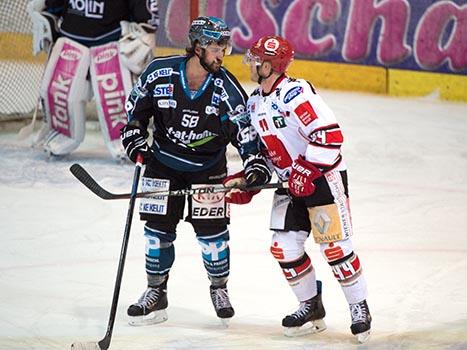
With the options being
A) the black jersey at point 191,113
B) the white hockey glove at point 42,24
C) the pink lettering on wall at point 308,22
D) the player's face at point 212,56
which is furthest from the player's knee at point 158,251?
the pink lettering on wall at point 308,22

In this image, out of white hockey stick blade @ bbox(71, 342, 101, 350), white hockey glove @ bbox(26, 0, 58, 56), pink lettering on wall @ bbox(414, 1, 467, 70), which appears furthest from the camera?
pink lettering on wall @ bbox(414, 1, 467, 70)

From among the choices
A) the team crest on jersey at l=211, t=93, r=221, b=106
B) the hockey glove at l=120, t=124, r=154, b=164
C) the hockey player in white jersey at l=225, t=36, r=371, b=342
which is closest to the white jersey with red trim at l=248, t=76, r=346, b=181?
the hockey player in white jersey at l=225, t=36, r=371, b=342

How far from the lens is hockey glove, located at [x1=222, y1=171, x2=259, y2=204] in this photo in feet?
13.9

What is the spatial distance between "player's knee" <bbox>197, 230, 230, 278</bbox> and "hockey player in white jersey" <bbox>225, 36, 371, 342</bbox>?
7.8 inches

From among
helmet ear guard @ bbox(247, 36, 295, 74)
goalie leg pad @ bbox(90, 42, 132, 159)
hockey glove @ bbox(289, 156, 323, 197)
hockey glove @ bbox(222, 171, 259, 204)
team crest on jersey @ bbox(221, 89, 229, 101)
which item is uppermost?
helmet ear guard @ bbox(247, 36, 295, 74)

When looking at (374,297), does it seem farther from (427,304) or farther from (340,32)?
(340,32)

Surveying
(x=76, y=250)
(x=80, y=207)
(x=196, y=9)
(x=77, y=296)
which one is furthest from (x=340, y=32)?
(x=77, y=296)

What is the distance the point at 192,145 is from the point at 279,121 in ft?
1.22

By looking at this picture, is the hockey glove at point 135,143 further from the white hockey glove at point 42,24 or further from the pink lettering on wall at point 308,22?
the pink lettering on wall at point 308,22

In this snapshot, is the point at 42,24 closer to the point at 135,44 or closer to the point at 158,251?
the point at 135,44

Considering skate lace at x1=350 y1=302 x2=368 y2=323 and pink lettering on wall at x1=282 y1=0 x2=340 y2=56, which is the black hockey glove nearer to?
skate lace at x1=350 y1=302 x2=368 y2=323

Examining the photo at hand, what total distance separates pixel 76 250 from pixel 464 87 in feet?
14.4

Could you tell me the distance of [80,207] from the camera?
240 inches

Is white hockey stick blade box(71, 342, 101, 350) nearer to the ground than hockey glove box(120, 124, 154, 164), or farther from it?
nearer to the ground
